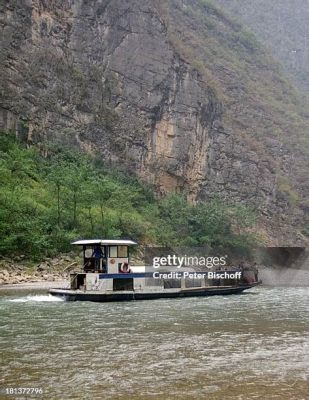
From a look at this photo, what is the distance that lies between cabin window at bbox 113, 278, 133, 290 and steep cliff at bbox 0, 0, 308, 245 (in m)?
35.7

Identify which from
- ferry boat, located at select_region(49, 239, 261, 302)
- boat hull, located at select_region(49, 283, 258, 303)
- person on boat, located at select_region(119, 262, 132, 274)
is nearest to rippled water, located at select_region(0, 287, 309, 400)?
boat hull, located at select_region(49, 283, 258, 303)

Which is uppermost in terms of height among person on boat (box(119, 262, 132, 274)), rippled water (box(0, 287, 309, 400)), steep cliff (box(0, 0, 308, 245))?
steep cliff (box(0, 0, 308, 245))

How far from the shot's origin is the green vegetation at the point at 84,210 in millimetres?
44656

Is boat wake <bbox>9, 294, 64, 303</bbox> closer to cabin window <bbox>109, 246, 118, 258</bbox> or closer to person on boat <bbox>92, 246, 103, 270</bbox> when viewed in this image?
person on boat <bbox>92, 246, 103, 270</bbox>

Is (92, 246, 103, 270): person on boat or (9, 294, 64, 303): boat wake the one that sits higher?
(92, 246, 103, 270): person on boat

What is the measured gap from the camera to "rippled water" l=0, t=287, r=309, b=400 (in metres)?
10.5

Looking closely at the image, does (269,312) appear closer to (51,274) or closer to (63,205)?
(51,274)

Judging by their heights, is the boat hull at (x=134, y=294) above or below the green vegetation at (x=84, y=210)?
below

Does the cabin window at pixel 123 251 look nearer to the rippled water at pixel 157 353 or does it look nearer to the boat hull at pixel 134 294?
the boat hull at pixel 134 294

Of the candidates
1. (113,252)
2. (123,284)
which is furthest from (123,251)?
(123,284)

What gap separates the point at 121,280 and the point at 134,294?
112 cm

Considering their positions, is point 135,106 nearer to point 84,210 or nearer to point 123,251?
point 84,210

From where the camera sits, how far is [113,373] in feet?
38.3

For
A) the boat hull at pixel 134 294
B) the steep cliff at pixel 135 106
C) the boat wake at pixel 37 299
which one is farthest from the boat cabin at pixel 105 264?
the steep cliff at pixel 135 106
